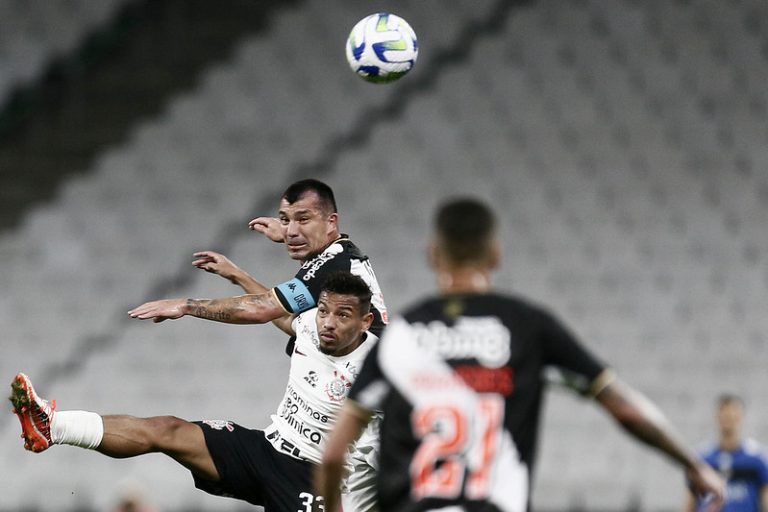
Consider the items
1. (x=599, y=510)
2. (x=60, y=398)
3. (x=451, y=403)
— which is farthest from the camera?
(x=60, y=398)

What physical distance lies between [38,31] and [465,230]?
13.0 m

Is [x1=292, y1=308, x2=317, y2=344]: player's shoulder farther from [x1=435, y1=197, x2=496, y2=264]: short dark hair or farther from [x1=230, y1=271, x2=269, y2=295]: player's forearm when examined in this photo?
[x1=435, y1=197, x2=496, y2=264]: short dark hair

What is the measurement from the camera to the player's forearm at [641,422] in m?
4.05

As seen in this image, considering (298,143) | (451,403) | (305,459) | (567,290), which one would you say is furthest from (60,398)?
(451,403)

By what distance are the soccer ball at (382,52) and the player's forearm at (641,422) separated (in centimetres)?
359

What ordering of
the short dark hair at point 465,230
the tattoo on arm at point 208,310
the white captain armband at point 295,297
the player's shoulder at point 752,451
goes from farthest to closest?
the player's shoulder at point 752,451, the white captain armband at point 295,297, the tattoo on arm at point 208,310, the short dark hair at point 465,230

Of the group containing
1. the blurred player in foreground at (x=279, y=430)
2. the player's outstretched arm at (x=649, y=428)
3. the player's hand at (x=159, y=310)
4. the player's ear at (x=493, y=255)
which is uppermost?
the player's hand at (x=159, y=310)

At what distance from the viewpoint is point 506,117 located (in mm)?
15531

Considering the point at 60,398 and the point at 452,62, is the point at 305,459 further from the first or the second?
the point at 452,62

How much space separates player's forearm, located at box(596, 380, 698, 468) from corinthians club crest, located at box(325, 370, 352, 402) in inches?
116

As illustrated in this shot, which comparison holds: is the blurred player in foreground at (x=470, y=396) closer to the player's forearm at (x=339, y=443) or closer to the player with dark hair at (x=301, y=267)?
the player's forearm at (x=339, y=443)

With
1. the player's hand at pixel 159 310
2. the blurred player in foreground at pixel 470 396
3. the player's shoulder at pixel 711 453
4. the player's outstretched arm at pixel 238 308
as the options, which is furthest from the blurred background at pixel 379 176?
the blurred player in foreground at pixel 470 396

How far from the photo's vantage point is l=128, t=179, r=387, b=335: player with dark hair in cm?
670

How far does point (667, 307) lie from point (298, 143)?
4611 mm
